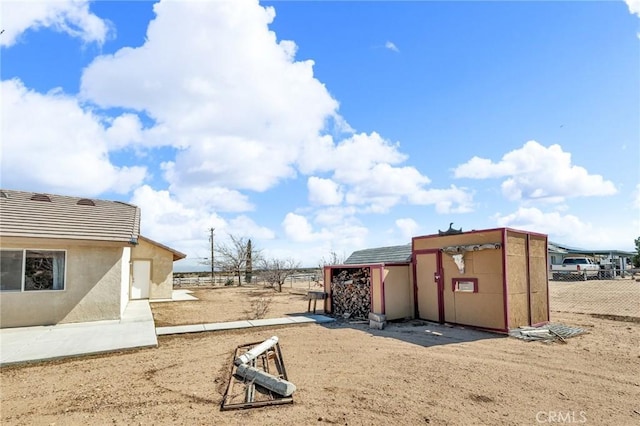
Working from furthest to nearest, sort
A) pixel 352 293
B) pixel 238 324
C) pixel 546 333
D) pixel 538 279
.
A: pixel 352 293 → pixel 238 324 → pixel 538 279 → pixel 546 333

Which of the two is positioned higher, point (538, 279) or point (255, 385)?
point (538, 279)

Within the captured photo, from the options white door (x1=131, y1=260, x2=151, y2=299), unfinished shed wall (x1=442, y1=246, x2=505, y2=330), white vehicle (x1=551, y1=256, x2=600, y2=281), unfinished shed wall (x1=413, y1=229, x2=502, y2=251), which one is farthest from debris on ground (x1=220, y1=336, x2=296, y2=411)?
white vehicle (x1=551, y1=256, x2=600, y2=281)

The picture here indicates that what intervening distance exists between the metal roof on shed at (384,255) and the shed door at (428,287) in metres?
1.17

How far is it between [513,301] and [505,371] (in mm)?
3974

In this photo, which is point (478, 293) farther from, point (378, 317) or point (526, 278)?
point (378, 317)

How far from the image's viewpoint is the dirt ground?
452cm

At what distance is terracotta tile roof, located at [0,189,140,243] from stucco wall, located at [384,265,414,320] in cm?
803

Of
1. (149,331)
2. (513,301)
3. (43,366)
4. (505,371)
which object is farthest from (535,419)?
(149,331)

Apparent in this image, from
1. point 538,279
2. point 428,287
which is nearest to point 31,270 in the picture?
point 428,287

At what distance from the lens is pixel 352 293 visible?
1278 cm

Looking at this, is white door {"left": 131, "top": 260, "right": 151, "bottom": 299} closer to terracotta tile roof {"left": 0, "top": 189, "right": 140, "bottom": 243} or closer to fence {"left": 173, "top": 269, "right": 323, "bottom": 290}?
terracotta tile roof {"left": 0, "top": 189, "right": 140, "bottom": 243}

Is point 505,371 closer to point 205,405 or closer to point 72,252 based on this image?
point 205,405

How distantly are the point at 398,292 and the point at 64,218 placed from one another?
440 inches

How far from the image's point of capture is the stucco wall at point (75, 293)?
33.0 ft
